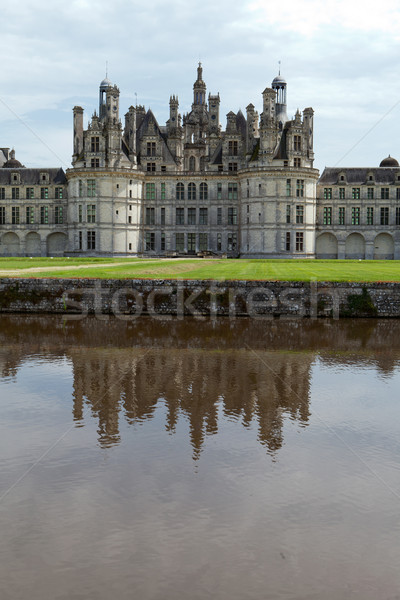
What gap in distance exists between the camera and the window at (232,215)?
2903 inches

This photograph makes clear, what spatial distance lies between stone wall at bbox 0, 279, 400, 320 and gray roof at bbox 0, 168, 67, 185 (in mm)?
53281

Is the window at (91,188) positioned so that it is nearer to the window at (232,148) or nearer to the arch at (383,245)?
the window at (232,148)

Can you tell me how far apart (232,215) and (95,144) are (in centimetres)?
1859

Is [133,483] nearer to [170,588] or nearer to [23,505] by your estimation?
[23,505]

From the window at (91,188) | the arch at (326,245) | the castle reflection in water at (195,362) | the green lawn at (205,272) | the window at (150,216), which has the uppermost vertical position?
the window at (91,188)

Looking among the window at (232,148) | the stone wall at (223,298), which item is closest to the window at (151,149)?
the window at (232,148)

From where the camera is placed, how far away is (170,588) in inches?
256

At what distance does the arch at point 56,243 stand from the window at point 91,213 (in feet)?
31.3

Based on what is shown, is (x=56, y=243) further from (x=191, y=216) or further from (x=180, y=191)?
(x=191, y=216)

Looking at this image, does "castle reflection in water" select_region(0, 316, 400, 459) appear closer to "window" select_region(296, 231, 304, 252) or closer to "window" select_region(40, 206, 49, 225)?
"window" select_region(296, 231, 304, 252)

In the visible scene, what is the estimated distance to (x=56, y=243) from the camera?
261 ft

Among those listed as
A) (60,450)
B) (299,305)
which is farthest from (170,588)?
(299,305)

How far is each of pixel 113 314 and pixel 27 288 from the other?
181 inches

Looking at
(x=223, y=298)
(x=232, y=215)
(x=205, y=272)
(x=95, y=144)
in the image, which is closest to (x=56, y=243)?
(x=95, y=144)
